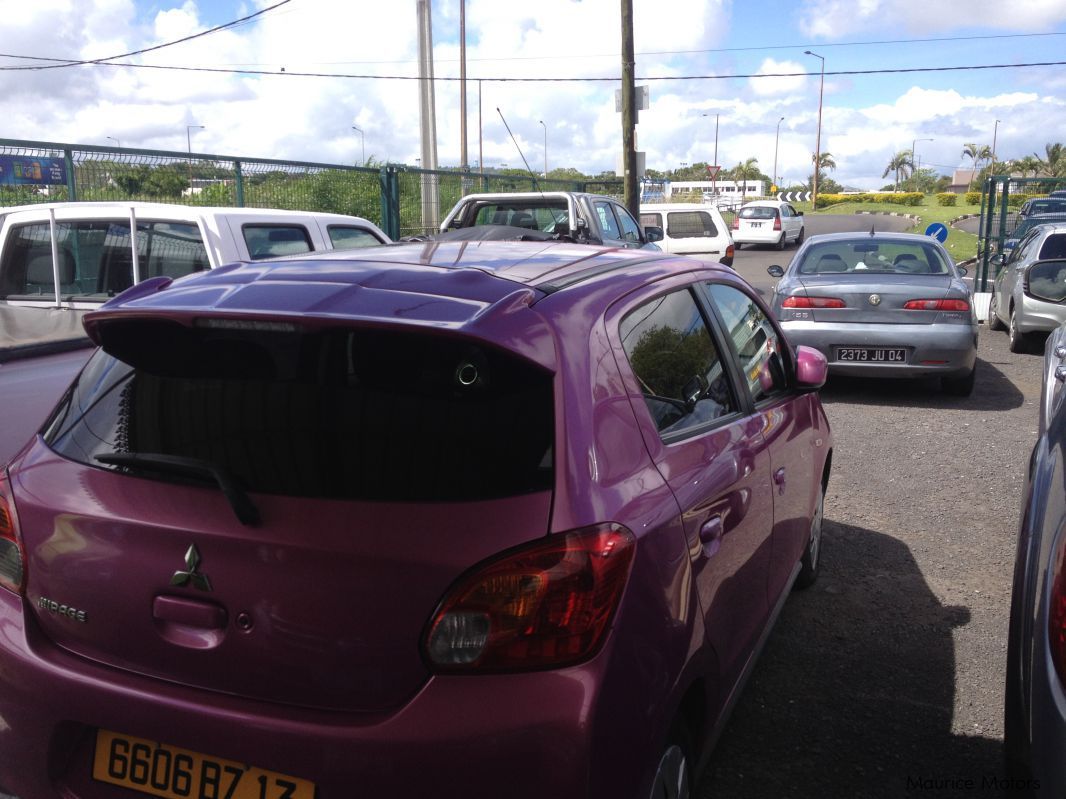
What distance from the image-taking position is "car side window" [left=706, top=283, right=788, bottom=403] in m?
3.36

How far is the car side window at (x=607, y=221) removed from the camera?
38.1ft

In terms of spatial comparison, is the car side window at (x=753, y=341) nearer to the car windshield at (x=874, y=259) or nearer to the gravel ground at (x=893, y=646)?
the gravel ground at (x=893, y=646)

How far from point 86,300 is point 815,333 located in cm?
598

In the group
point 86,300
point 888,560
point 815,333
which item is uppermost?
point 86,300

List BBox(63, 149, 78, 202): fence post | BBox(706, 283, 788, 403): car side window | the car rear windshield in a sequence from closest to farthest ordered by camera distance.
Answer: the car rear windshield, BBox(706, 283, 788, 403): car side window, BBox(63, 149, 78, 202): fence post

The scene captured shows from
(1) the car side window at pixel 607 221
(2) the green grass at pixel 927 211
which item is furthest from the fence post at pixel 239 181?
(2) the green grass at pixel 927 211

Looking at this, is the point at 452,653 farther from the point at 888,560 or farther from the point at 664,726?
the point at 888,560

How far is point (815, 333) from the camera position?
28.9ft

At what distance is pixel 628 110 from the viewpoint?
2027 centimetres

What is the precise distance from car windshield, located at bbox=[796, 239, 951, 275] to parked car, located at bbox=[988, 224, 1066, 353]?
5.33ft

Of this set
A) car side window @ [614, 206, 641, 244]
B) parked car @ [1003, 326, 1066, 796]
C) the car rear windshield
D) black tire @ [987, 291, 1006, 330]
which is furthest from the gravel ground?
black tire @ [987, 291, 1006, 330]

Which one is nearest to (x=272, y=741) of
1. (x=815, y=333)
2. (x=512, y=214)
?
(x=815, y=333)

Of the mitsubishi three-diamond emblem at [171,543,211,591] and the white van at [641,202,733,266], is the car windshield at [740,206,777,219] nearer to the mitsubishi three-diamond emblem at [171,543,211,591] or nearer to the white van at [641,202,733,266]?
the white van at [641,202,733,266]

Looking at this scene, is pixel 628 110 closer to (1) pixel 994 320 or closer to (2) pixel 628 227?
(2) pixel 628 227
